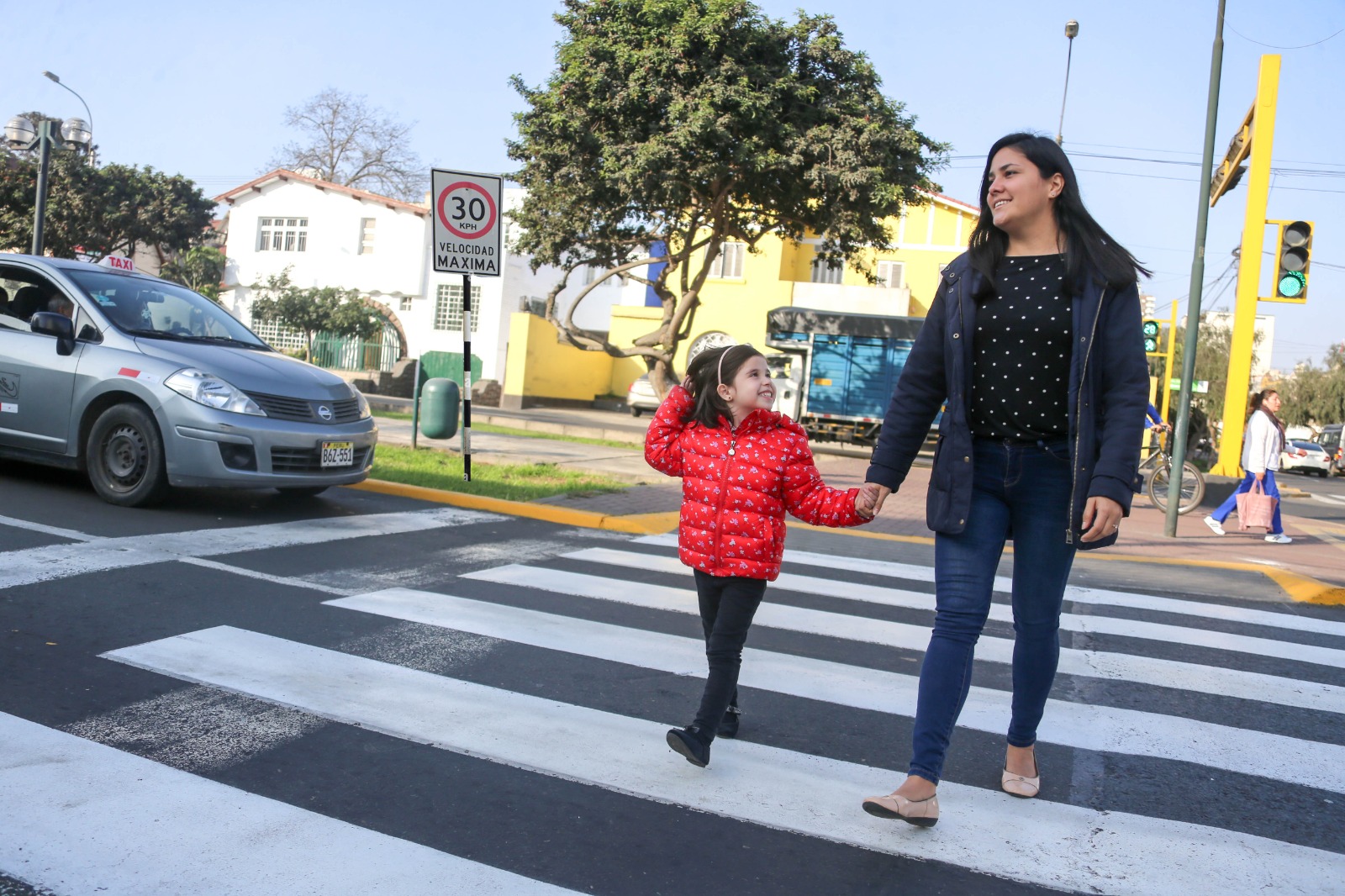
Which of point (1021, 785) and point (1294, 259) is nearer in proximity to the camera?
point (1021, 785)

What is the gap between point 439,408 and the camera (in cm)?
1320

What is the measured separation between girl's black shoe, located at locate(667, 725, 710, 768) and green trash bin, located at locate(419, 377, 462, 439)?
33.4 ft

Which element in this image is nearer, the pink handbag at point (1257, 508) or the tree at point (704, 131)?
the pink handbag at point (1257, 508)

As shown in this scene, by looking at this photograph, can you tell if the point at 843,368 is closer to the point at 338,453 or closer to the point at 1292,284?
the point at 1292,284

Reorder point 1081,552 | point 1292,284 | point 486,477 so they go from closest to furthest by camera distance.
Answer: point 1081,552, point 486,477, point 1292,284

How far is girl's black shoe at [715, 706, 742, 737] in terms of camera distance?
3.84 meters

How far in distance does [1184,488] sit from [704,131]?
25.8ft

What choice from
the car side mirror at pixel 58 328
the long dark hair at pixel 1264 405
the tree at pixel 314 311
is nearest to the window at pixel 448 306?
the tree at pixel 314 311

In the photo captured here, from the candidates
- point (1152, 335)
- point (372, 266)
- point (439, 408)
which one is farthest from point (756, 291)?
point (439, 408)

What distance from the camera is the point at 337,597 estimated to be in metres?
5.51

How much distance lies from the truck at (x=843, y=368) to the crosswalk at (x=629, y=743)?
62.2 ft

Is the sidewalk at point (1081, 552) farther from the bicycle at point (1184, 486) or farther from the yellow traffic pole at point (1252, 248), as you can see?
the yellow traffic pole at point (1252, 248)

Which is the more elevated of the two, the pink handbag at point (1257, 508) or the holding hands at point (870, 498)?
the holding hands at point (870, 498)

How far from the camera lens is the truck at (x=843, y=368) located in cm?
2505
